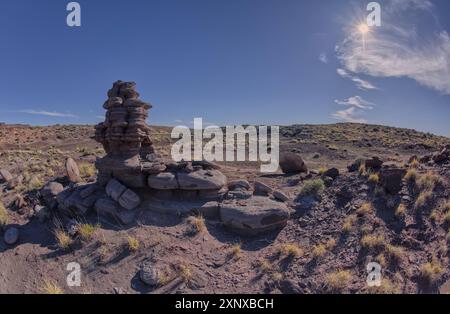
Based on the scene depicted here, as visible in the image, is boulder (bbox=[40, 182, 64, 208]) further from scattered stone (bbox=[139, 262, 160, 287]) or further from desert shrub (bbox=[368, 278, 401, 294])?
desert shrub (bbox=[368, 278, 401, 294])

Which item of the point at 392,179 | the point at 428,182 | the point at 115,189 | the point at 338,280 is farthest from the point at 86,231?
the point at 428,182

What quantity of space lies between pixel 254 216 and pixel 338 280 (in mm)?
3145

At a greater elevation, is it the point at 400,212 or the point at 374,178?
the point at 374,178

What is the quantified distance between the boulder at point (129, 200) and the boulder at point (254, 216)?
295 centimetres

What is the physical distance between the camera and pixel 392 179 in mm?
10258

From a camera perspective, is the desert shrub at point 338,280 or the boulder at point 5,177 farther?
the boulder at point 5,177

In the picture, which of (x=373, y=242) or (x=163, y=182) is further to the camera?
(x=163, y=182)

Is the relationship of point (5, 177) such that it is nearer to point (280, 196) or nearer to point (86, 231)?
point (86, 231)

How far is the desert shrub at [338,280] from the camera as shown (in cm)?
682

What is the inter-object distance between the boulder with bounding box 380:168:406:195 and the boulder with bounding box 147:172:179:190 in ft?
23.8

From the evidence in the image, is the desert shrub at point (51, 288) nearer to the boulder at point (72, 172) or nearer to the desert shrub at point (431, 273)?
the boulder at point (72, 172)

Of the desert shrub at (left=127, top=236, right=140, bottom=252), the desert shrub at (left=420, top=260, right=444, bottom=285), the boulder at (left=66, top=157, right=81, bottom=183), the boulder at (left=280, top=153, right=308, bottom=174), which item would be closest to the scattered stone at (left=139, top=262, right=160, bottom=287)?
the desert shrub at (left=127, top=236, right=140, bottom=252)

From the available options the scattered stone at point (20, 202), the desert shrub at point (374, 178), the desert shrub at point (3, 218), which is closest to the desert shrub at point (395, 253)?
the desert shrub at point (374, 178)
